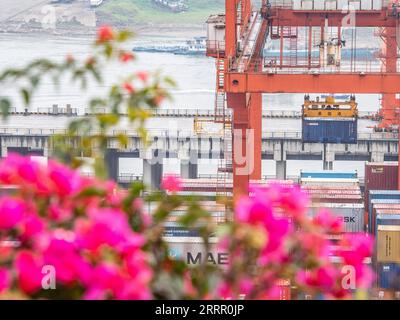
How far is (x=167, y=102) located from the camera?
5144 cm

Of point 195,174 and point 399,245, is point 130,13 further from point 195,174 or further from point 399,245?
point 399,245

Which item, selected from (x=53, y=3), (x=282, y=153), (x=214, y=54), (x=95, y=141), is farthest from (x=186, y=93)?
(x=95, y=141)

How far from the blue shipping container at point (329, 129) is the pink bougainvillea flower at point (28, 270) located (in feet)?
98.4

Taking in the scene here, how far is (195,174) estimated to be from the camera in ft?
131

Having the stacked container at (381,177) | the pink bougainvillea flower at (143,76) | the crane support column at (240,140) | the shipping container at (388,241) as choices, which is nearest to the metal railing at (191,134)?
the stacked container at (381,177)

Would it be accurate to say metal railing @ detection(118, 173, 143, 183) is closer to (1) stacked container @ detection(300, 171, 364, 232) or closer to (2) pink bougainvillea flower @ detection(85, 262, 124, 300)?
(1) stacked container @ detection(300, 171, 364, 232)

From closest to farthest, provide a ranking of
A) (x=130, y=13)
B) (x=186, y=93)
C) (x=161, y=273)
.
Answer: (x=161, y=273), (x=186, y=93), (x=130, y=13)

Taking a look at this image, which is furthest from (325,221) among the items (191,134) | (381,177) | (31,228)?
(191,134)

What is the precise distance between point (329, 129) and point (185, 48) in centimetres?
6008

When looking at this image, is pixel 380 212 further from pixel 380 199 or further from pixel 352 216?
pixel 380 199

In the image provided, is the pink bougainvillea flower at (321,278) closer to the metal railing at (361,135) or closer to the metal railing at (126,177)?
the metal railing at (126,177)

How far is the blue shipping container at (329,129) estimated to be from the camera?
32.1 m

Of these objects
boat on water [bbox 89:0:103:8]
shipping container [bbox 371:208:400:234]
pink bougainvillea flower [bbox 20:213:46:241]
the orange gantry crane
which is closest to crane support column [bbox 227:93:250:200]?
the orange gantry crane
